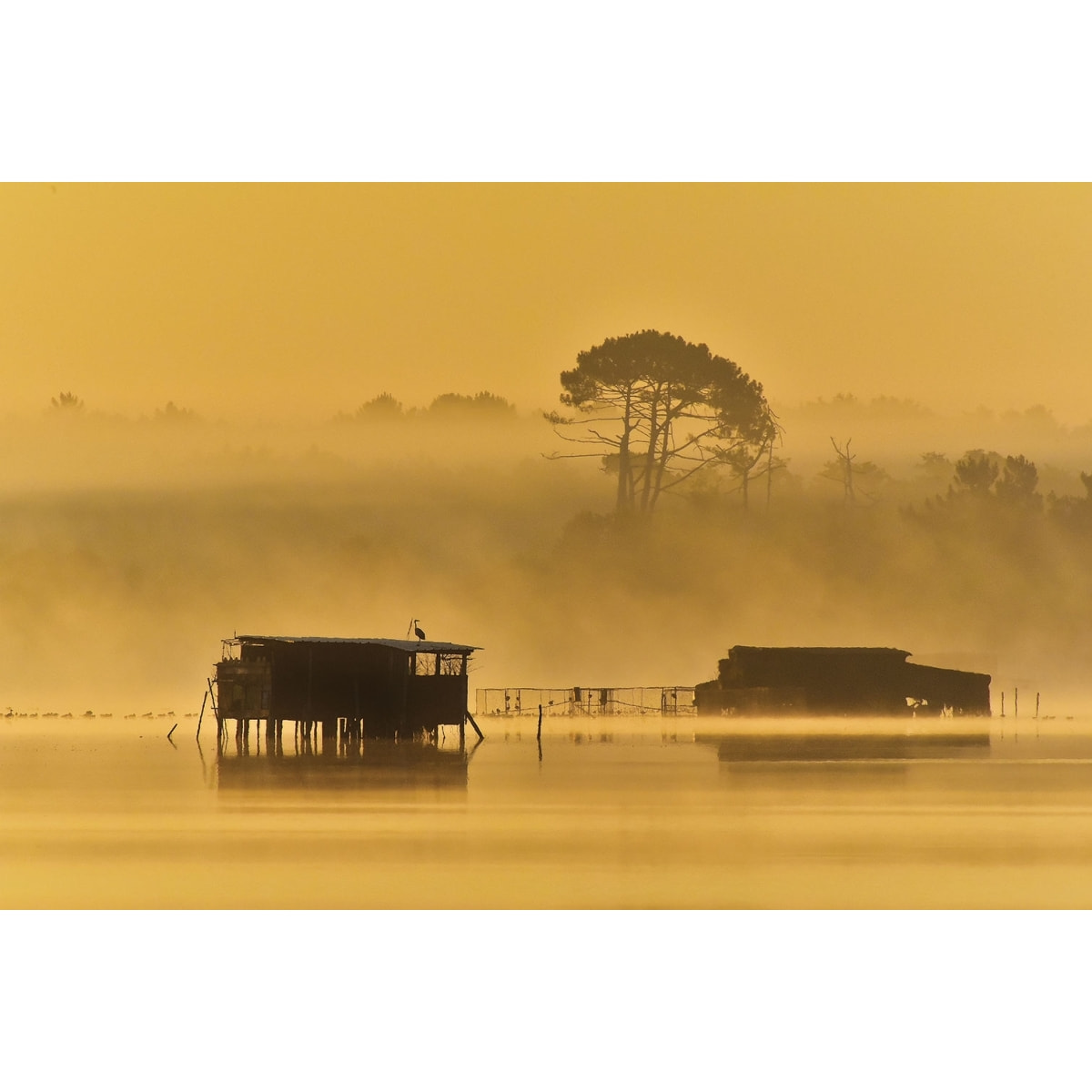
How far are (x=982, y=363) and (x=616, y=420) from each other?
2915 millimetres

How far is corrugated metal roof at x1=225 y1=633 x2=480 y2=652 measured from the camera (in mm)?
12914

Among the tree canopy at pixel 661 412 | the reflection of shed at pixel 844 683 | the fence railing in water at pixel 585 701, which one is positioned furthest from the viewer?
the fence railing in water at pixel 585 701

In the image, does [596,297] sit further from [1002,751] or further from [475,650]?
[1002,751]

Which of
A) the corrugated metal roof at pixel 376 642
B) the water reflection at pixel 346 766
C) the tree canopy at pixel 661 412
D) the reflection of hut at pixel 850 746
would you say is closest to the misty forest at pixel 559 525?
the tree canopy at pixel 661 412

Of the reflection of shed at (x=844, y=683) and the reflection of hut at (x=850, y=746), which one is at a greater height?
the reflection of shed at (x=844, y=683)

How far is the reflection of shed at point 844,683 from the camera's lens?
42.1 feet

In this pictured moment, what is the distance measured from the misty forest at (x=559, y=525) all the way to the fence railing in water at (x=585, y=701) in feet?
2.89

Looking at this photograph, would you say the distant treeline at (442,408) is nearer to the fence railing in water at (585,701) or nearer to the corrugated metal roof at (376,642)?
the corrugated metal roof at (376,642)

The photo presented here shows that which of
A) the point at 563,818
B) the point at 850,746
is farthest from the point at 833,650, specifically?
the point at 850,746

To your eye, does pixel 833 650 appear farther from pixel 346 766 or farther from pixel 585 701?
pixel 346 766

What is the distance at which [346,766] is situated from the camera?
631 inches

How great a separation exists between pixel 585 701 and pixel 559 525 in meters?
2.26

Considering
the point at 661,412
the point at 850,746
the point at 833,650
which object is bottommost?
the point at 850,746

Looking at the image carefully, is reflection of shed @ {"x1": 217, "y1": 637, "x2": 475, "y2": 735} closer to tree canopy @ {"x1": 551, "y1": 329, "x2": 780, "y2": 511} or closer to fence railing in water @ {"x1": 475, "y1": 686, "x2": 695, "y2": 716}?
fence railing in water @ {"x1": 475, "y1": 686, "x2": 695, "y2": 716}
